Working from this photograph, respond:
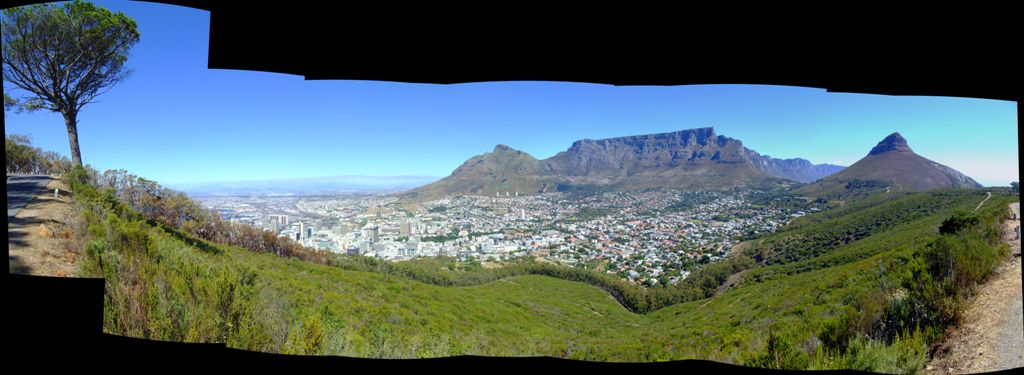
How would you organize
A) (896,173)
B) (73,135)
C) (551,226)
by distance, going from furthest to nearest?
(551,226) < (896,173) < (73,135)

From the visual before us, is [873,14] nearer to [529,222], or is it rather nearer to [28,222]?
[28,222]

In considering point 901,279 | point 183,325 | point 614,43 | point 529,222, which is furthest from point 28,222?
point 529,222

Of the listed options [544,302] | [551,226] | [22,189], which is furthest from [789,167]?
[22,189]

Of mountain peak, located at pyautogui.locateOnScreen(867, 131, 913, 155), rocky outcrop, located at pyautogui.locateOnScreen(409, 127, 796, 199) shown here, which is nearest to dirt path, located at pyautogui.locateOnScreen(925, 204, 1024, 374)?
rocky outcrop, located at pyautogui.locateOnScreen(409, 127, 796, 199)

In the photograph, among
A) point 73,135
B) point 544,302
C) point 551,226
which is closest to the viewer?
point 73,135

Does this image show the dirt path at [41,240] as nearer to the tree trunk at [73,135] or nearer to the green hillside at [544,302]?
the green hillside at [544,302]

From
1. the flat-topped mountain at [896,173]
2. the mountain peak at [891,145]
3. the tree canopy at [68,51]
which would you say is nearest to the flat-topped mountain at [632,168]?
the mountain peak at [891,145]

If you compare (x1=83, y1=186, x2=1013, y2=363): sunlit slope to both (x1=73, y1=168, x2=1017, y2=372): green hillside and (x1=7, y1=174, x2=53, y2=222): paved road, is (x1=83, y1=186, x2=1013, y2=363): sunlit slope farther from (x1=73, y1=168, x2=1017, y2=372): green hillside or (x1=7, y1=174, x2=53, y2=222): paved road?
(x1=7, y1=174, x2=53, y2=222): paved road

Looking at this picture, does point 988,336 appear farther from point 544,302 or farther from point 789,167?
point 789,167
